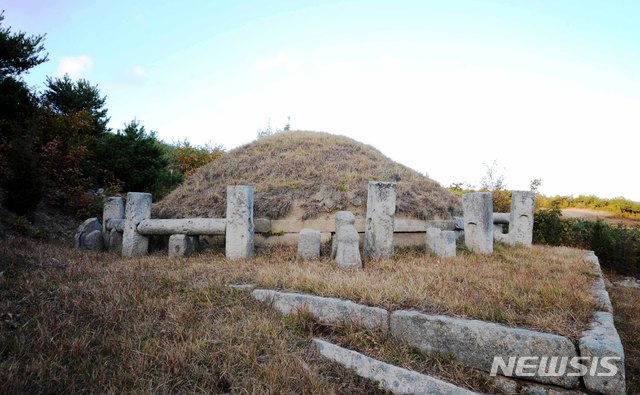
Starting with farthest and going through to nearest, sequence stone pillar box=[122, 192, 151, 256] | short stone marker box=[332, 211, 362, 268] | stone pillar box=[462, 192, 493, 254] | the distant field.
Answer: the distant field → stone pillar box=[122, 192, 151, 256] → stone pillar box=[462, 192, 493, 254] → short stone marker box=[332, 211, 362, 268]

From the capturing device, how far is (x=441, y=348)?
134 inches

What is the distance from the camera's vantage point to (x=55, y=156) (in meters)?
10.7

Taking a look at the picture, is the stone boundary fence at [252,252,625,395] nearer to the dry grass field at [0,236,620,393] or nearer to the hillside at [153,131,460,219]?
the dry grass field at [0,236,620,393]

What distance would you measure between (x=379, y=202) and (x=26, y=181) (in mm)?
8547

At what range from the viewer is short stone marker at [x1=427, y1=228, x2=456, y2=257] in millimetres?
6293

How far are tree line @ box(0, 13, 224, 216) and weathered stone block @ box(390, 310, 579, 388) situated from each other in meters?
9.46

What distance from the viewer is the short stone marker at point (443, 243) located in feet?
20.6

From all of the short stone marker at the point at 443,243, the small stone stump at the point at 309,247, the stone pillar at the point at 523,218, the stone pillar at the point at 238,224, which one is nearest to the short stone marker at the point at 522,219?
the stone pillar at the point at 523,218

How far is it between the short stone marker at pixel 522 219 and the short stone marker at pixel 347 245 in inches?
178

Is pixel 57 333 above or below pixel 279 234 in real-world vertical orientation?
below

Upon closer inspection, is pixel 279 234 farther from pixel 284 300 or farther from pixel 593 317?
pixel 593 317

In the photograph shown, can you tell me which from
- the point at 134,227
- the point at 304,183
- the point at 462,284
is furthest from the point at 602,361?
the point at 134,227

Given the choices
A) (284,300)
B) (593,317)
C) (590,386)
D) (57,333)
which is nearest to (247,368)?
(284,300)

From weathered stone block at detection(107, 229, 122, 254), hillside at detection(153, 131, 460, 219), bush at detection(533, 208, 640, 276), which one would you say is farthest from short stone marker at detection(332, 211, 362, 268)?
bush at detection(533, 208, 640, 276)
